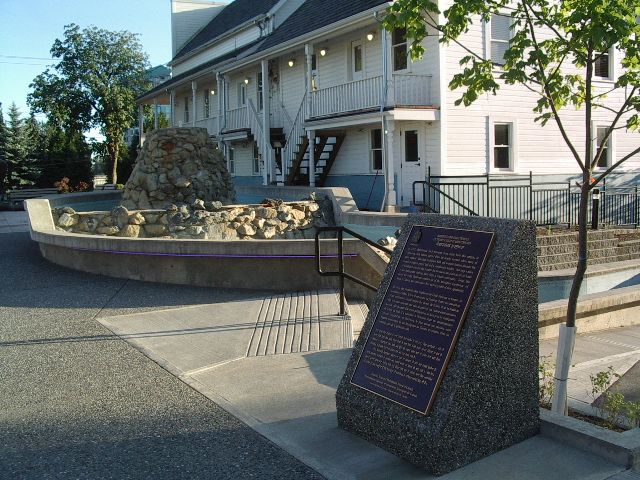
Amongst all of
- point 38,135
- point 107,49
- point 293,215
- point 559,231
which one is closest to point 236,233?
point 293,215

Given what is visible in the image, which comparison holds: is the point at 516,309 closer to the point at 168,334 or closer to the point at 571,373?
the point at 571,373

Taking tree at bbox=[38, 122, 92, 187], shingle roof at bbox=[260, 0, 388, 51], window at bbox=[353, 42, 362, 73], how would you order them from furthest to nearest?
1. tree at bbox=[38, 122, 92, 187]
2. window at bbox=[353, 42, 362, 73]
3. shingle roof at bbox=[260, 0, 388, 51]

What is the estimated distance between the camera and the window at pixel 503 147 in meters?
21.8

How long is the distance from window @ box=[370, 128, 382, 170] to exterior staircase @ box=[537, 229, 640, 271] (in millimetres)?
7192

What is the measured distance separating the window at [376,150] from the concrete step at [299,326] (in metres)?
12.8

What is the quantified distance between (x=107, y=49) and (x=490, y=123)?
41.9 meters

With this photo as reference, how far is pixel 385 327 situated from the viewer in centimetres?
532

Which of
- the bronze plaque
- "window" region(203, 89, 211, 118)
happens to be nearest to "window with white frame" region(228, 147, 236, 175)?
"window" region(203, 89, 211, 118)

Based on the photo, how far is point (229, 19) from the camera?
125 ft

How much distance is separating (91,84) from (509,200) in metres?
42.5

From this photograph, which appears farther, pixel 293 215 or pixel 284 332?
pixel 293 215

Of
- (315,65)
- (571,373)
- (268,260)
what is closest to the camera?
(571,373)

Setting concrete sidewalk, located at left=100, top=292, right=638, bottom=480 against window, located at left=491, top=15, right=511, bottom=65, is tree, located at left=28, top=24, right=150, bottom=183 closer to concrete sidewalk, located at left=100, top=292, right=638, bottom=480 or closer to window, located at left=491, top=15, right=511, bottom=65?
window, located at left=491, top=15, right=511, bottom=65

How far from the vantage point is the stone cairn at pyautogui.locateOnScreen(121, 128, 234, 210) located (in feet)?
64.2
